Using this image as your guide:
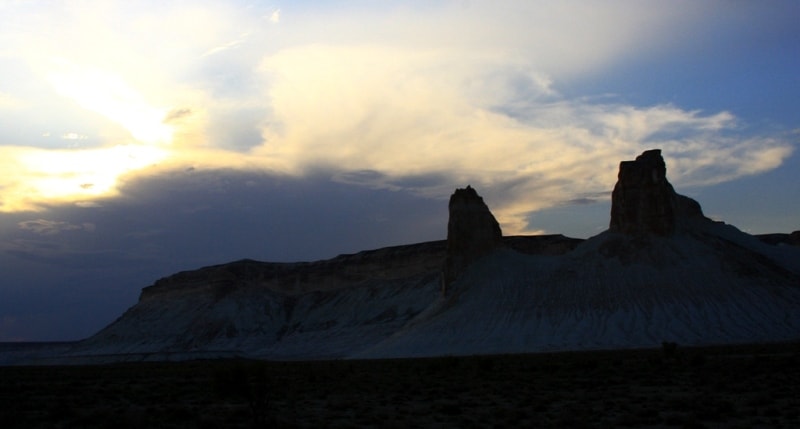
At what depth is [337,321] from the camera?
10994cm

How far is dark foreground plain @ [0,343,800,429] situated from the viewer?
1969 cm

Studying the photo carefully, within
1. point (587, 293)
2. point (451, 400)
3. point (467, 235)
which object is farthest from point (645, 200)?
point (451, 400)

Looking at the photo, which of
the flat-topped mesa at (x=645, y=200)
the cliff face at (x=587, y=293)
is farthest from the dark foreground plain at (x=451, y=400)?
the flat-topped mesa at (x=645, y=200)

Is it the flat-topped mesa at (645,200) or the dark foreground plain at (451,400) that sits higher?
the flat-topped mesa at (645,200)

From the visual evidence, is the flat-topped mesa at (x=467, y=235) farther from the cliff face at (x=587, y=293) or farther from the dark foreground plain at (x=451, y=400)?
the dark foreground plain at (x=451, y=400)

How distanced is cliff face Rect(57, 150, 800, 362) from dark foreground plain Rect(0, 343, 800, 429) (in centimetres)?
3013

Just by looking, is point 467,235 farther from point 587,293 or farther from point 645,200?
point 645,200

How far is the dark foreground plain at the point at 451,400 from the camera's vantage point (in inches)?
775

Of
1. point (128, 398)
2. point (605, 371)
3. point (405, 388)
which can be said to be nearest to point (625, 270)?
point (605, 371)

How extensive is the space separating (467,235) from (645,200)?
18.0m

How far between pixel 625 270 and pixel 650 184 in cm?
958

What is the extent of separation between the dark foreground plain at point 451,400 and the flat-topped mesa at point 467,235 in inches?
1807

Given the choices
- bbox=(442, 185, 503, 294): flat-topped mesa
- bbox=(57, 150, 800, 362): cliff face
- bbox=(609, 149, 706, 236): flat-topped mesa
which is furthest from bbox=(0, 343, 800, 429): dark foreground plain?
bbox=(442, 185, 503, 294): flat-topped mesa

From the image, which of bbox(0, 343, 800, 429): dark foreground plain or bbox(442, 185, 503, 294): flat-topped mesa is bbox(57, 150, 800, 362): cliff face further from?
bbox(0, 343, 800, 429): dark foreground plain
